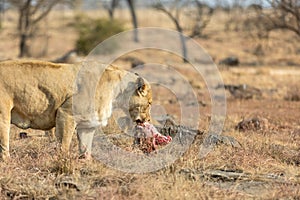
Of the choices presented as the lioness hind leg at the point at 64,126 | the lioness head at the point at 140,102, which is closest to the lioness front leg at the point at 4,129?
the lioness hind leg at the point at 64,126

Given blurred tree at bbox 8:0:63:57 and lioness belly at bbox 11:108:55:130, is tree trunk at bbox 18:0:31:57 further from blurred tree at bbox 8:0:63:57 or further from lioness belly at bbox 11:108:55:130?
lioness belly at bbox 11:108:55:130

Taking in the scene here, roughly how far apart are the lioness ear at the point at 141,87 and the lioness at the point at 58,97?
3cm

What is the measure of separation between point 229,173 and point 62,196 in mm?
1989

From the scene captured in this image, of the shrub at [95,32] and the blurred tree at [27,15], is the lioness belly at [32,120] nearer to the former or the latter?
the blurred tree at [27,15]

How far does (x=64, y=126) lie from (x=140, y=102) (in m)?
1.06

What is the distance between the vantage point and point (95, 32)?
1586 inches

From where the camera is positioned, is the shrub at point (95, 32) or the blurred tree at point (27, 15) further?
the shrub at point (95, 32)

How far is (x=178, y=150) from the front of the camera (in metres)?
7.91

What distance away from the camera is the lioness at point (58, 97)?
25.0ft

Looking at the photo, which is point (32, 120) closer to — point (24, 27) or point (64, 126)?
point (64, 126)

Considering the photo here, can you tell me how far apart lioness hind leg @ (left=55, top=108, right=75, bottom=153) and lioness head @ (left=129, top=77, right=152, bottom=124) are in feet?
2.82

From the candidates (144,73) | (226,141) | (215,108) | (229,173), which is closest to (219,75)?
(144,73)

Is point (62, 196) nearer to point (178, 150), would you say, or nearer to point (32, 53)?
point (178, 150)

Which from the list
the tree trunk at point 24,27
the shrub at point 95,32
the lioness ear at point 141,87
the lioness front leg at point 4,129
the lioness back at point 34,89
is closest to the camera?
the lioness front leg at point 4,129
